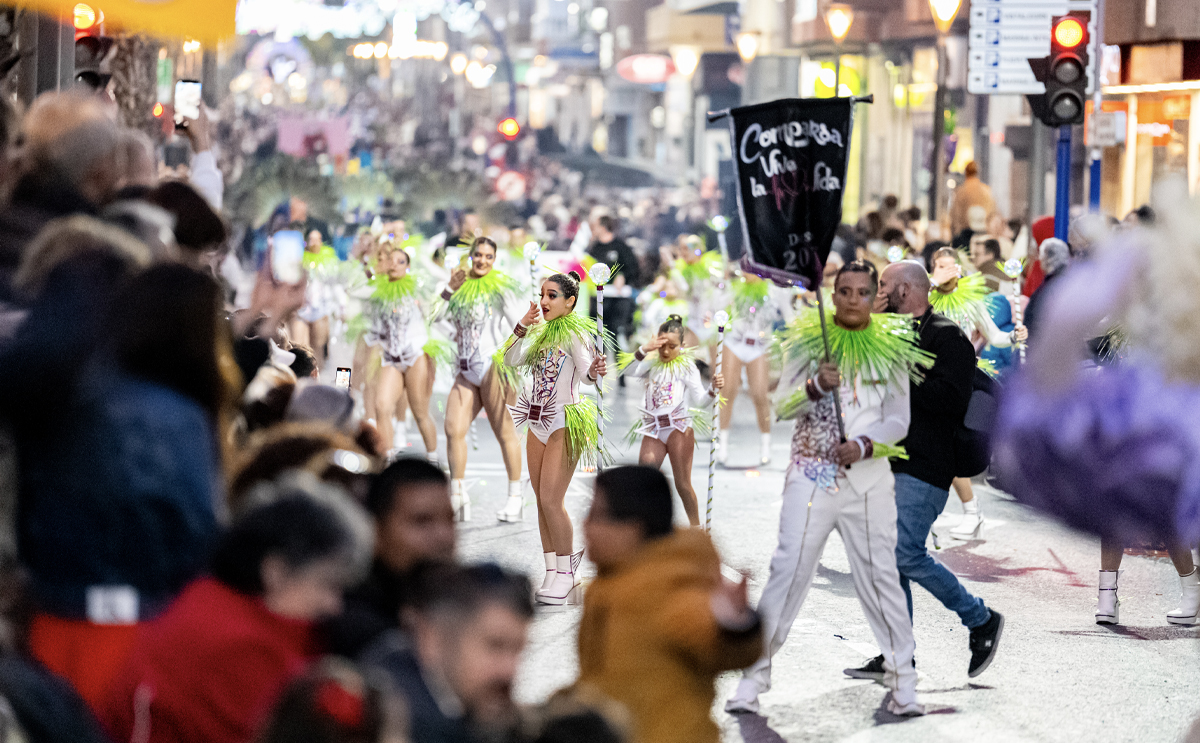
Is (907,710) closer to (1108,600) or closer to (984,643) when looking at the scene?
(984,643)

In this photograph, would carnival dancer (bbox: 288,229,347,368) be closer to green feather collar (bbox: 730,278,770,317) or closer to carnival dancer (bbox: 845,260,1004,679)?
green feather collar (bbox: 730,278,770,317)

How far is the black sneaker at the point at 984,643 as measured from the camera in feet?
25.5

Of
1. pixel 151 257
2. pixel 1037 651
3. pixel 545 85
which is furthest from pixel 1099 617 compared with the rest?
pixel 545 85

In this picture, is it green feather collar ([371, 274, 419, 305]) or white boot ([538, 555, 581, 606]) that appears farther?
green feather collar ([371, 274, 419, 305])

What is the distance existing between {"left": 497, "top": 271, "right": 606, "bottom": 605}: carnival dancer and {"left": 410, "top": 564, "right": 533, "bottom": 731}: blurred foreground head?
584cm

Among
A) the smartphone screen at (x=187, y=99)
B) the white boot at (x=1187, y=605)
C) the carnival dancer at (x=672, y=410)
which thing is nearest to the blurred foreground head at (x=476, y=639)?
the smartphone screen at (x=187, y=99)

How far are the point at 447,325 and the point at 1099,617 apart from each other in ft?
18.4

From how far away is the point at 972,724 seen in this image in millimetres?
7164

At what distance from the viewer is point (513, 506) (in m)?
12.1

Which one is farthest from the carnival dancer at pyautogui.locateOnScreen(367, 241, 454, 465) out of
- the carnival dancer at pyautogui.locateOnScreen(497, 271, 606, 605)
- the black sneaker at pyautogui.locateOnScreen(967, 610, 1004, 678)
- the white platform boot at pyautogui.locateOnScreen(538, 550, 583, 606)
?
the black sneaker at pyautogui.locateOnScreen(967, 610, 1004, 678)

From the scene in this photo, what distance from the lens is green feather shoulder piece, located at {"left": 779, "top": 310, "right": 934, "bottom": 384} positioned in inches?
278

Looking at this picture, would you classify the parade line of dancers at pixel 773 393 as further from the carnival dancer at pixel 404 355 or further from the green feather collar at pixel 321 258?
the green feather collar at pixel 321 258

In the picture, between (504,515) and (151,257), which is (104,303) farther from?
(504,515)

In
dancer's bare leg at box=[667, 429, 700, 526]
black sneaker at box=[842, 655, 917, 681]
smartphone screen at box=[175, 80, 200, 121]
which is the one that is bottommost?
black sneaker at box=[842, 655, 917, 681]
